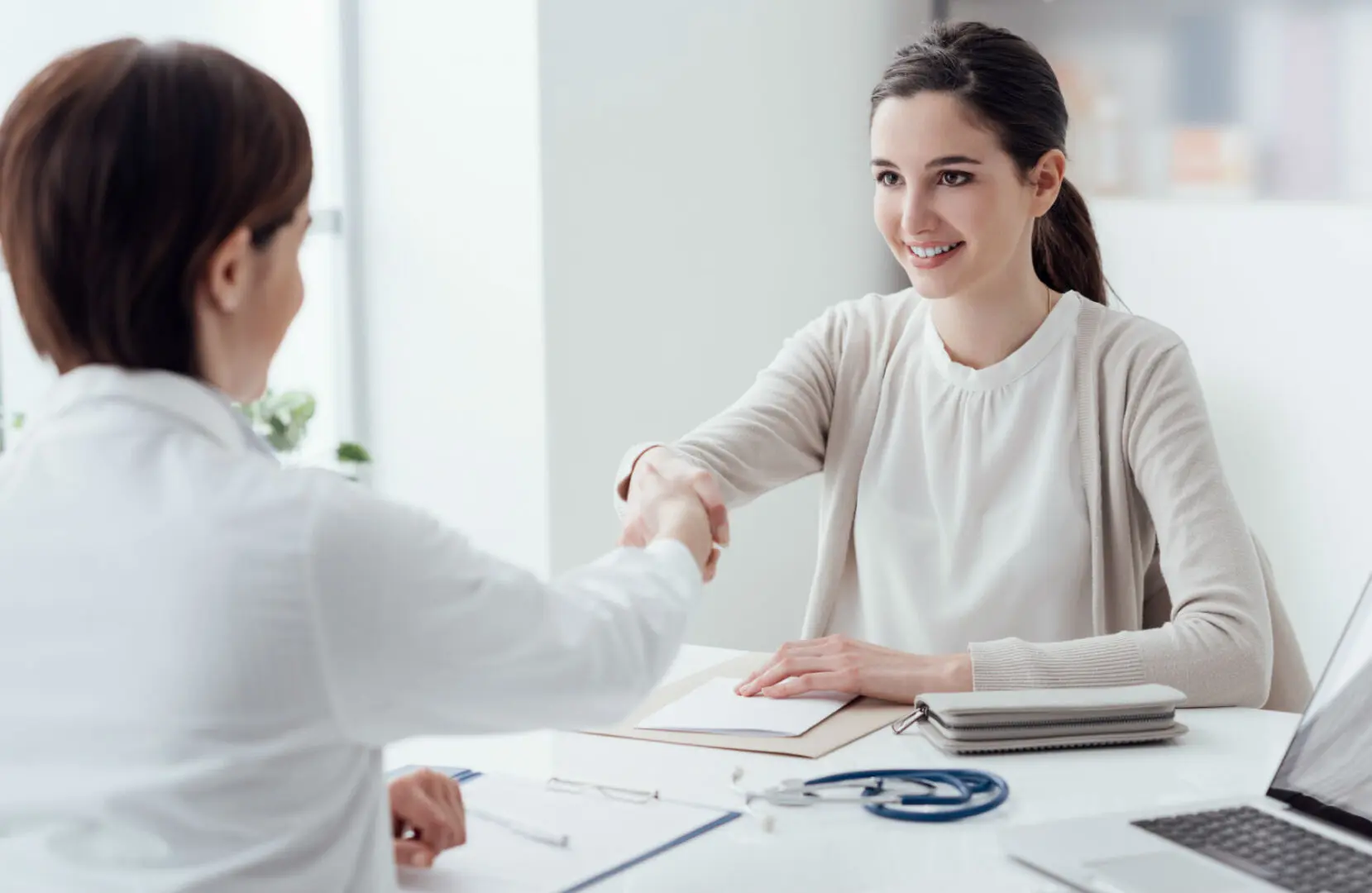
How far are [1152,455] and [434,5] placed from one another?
170cm

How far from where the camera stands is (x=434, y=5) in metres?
2.83

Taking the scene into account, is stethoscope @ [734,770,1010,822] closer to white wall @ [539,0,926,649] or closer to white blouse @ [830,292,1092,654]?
white blouse @ [830,292,1092,654]

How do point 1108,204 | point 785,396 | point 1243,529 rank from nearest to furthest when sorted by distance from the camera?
1. point 1243,529
2. point 785,396
3. point 1108,204

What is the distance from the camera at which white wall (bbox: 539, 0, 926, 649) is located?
9.28 feet

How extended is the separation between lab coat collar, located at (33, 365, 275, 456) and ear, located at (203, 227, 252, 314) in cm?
5

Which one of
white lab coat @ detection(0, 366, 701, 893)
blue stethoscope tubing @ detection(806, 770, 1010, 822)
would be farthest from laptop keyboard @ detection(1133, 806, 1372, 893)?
white lab coat @ detection(0, 366, 701, 893)

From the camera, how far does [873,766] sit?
1357mm

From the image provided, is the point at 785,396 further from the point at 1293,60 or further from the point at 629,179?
the point at 1293,60

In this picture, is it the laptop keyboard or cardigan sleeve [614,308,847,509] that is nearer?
the laptop keyboard

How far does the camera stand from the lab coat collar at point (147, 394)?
2.84 feet

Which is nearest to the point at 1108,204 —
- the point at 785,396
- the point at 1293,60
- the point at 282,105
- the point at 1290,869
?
the point at 1293,60

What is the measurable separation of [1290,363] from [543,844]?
2392 millimetres

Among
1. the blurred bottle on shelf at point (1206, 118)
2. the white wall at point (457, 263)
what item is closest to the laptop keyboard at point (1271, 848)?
the white wall at point (457, 263)

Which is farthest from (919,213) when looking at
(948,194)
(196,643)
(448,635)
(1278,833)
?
(196,643)
